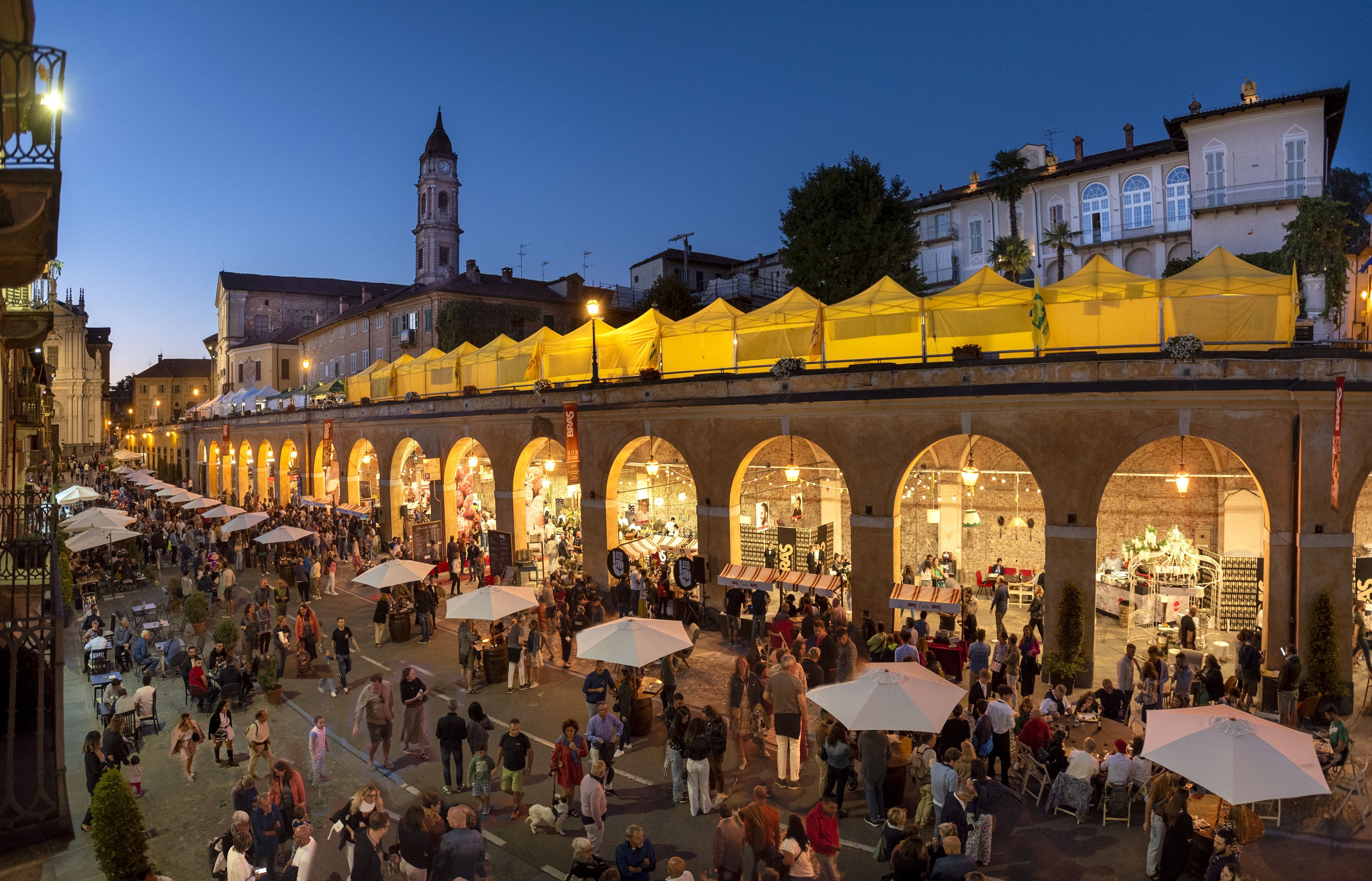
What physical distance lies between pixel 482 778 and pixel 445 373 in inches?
987

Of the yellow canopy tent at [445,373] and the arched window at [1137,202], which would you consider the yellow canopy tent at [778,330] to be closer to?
the yellow canopy tent at [445,373]

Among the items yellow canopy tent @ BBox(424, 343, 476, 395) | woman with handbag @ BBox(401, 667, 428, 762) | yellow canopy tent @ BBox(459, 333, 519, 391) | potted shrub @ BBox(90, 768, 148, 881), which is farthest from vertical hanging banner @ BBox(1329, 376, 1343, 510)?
yellow canopy tent @ BBox(424, 343, 476, 395)

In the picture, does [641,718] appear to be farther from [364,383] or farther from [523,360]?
[364,383]

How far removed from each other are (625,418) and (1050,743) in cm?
1474

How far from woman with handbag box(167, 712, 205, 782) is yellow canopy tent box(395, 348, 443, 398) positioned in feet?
73.9

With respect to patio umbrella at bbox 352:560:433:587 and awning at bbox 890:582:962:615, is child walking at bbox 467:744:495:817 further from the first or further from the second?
awning at bbox 890:582:962:615

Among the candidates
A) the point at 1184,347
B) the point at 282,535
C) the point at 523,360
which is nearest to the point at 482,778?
the point at 1184,347

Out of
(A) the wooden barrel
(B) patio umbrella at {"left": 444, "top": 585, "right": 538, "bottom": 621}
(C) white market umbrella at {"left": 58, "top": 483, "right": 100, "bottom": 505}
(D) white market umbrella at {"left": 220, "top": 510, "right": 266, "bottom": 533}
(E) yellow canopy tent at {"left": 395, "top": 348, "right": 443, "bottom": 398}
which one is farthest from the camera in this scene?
(E) yellow canopy tent at {"left": 395, "top": 348, "right": 443, "bottom": 398}

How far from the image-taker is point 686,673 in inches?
680

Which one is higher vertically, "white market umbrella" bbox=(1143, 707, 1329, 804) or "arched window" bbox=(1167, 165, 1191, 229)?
"arched window" bbox=(1167, 165, 1191, 229)

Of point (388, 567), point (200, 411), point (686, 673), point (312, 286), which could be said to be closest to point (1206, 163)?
point (686, 673)

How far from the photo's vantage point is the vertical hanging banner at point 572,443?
23.0m

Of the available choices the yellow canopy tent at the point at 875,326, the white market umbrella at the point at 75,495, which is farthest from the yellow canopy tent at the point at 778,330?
the white market umbrella at the point at 75,495

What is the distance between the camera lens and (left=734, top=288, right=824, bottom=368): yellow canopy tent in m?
21.8
